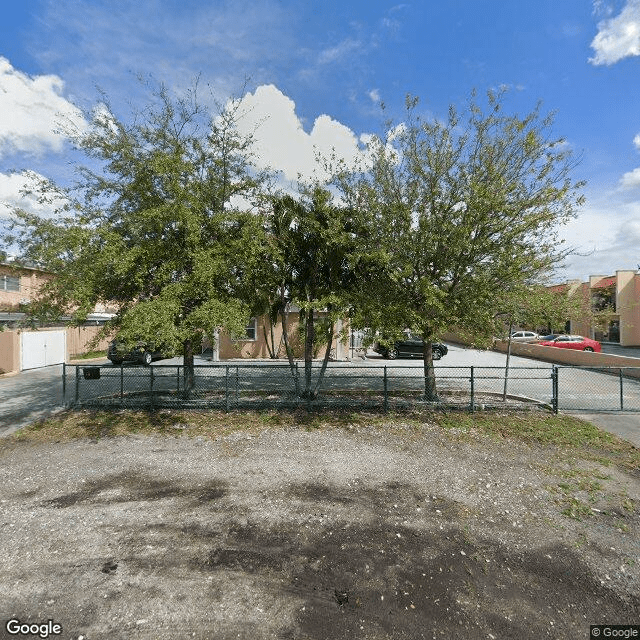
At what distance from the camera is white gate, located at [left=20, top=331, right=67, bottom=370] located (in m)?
17.3

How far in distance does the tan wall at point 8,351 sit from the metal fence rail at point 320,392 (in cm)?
635

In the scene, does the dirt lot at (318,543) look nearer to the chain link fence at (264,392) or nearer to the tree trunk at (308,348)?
the chain link fence at (264,392)

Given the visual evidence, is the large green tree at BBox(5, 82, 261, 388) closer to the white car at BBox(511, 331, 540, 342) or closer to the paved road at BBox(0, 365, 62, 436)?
the paved road at BBox(0, 365, 62, 436)

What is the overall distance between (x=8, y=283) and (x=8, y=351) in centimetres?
1245

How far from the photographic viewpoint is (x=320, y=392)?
11.3m

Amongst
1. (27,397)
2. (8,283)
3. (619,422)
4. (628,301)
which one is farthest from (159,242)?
(628,301)

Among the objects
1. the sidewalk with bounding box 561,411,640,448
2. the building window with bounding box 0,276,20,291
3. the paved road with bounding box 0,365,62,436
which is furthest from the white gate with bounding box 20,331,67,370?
the sidewalk with bounding box 561,411,640,448

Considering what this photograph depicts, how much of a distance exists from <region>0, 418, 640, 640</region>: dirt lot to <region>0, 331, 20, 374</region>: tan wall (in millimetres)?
12755

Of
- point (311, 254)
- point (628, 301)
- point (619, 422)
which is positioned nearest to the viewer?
point (619, 422)

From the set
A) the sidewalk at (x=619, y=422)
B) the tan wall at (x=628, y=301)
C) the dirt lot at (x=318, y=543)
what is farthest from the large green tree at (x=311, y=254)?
the tan wall at (x=628, y=301)

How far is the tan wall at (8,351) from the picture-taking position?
643 inches

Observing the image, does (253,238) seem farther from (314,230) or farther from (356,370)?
(356,370)

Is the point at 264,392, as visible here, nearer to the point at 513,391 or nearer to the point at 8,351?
the point at 513,391

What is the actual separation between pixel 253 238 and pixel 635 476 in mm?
9202
